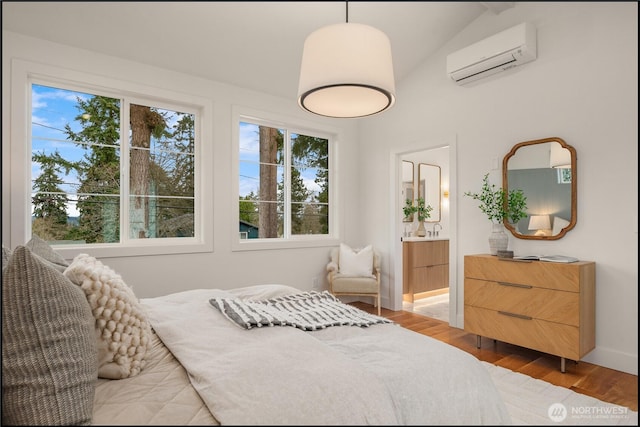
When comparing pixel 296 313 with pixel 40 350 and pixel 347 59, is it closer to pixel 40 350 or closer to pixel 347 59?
pixel 40 350

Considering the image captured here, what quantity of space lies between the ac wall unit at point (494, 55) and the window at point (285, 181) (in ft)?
2.16

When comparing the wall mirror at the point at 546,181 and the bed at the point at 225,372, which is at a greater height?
the wall mirror at the point at 546,181

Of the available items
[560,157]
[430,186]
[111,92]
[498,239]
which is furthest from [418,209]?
[111,92]

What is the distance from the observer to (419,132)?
1689mm

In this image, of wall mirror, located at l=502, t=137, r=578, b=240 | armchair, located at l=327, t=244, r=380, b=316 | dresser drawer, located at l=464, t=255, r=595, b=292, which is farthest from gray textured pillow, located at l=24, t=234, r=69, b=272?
armchair, located at l=327, t=244, r=380, b=316

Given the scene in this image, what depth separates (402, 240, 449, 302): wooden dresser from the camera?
14.4 feet

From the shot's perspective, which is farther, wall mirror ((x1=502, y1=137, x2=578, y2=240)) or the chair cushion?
the chair cushion

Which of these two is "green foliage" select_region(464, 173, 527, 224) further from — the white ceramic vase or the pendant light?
the pendant light

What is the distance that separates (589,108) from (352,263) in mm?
2935

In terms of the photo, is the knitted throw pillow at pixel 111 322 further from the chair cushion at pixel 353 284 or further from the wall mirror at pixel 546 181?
the chair cushion at pixel 353 284

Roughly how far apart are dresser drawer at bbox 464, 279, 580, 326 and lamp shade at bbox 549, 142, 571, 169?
1.12 meters

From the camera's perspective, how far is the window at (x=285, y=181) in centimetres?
138

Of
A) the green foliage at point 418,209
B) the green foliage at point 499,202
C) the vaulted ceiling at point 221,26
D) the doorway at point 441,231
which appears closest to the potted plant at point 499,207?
the green foliage at point 499,202

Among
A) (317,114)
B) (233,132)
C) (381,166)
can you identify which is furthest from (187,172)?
(381,166)
